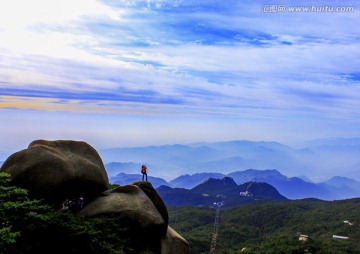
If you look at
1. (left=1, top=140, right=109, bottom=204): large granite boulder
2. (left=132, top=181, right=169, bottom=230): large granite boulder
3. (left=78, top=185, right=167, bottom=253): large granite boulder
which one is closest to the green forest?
(left=78, top=185, right=167, bottom=253): large granite boulder

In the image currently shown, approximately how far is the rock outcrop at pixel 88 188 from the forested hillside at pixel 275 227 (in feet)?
229

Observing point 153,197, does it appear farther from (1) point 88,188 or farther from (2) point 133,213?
(1) point 88,188

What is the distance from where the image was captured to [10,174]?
22.5 meters

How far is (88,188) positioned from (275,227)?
13231cm

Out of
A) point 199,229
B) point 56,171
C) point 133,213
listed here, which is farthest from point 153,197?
point 199,229

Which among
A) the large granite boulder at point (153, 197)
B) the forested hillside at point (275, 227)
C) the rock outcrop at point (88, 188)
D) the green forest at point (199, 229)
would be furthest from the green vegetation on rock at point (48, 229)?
the forested hillside at point (275, 227)

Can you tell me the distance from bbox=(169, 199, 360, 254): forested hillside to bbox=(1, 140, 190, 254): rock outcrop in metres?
69.7

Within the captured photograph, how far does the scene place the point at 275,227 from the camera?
144000mm

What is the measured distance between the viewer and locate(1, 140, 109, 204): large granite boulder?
22.8 m

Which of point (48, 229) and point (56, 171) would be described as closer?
point (48, 229)

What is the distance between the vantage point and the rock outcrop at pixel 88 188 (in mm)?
22969

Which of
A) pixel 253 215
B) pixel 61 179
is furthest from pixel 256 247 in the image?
pixel 61 179

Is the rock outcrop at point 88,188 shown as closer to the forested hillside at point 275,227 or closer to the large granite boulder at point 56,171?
the large granite boulder at point 56,171

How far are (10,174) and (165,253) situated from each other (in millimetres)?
12824
